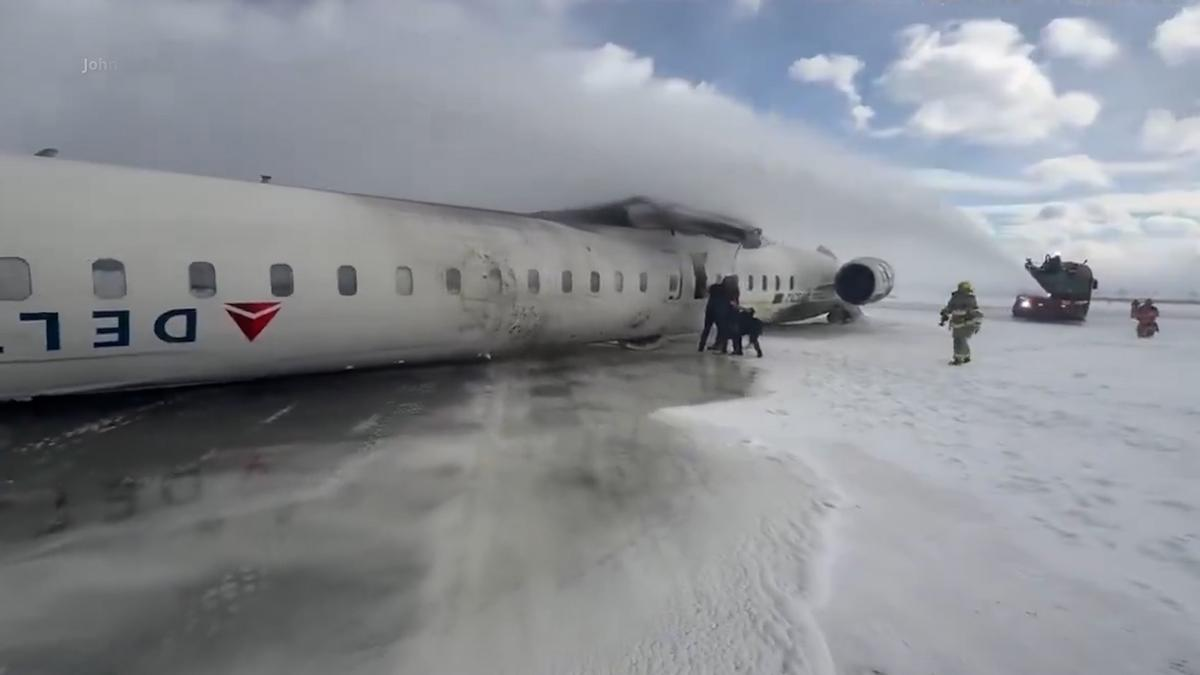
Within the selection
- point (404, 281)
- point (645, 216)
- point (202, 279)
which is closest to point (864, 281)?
point (645, 216)

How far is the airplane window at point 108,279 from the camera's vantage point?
19.8 feet

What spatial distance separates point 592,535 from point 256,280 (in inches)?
201

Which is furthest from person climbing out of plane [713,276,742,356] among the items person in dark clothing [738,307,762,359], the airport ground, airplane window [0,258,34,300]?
airplane window [0,258,34,300]

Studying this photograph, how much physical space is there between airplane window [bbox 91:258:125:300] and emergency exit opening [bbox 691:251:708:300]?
966 centimetres

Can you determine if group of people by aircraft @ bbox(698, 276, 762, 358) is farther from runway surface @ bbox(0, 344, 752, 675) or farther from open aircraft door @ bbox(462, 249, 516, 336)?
runway surface @ bbox(0, 344, 752, 675)

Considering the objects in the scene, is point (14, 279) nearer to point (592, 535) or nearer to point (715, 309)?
point (592, 535)

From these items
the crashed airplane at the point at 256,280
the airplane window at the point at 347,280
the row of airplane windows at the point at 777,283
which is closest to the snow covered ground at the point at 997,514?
the crashed airplane at the point at 256,280

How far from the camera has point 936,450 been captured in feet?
19.2

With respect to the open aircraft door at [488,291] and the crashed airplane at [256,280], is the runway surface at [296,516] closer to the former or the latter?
the crashed airplane at [256,280]

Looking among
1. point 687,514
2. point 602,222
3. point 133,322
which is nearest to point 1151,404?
point 687,514

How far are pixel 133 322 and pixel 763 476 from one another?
6.19m

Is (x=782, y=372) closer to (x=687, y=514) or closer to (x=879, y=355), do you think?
(x=879, y=355)

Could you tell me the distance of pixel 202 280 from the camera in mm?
6629

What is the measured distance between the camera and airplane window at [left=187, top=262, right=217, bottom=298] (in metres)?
6.56
